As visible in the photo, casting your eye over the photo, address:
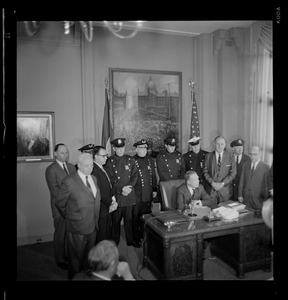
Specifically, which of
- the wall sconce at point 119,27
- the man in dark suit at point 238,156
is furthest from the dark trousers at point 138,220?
the wall sconce at point 119,27

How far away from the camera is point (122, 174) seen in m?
2.99

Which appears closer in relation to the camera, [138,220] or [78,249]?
[78,249]

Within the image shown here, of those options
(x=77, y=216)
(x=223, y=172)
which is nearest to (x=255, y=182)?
(x=223, y=172)

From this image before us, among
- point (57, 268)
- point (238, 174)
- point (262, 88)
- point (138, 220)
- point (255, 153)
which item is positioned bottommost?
point (57, 268)

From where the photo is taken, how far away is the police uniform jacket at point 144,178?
3.15m

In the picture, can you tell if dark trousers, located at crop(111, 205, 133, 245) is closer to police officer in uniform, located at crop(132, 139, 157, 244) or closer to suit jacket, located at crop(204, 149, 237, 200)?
police officer in uniform, located at crop(132, 139, 157, 244)

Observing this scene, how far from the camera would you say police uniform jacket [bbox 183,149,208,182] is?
10.2ft

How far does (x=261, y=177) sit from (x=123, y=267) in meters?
1.58

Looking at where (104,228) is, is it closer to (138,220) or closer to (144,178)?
(138,220)

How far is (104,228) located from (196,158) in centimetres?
130

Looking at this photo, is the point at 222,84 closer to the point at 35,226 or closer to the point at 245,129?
the point at 245,129

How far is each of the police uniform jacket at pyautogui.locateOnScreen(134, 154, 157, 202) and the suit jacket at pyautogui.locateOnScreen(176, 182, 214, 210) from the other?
1.19ft

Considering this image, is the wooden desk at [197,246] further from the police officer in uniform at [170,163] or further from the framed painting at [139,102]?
the framed painting at [139,102]
